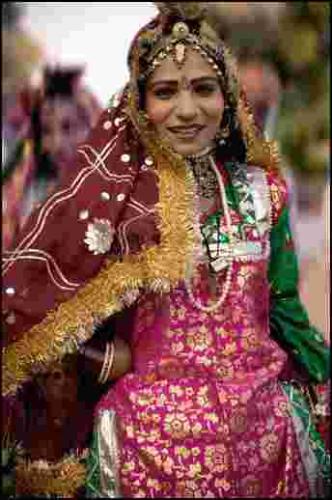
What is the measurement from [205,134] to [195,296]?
247 millimetres

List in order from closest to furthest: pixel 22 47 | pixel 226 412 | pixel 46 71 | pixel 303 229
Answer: pixel 226 412 < pixel 22 47 < pixel 46 71 < pixel 303 229

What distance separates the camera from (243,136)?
1673 millimetres

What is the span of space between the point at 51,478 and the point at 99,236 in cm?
38

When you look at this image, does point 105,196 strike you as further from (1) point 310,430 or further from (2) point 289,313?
(1) point 310,430

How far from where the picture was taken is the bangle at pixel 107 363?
1.58m

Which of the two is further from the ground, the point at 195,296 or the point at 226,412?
the point at 195,296

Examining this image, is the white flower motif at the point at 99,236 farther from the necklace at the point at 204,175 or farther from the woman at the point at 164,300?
the necklace at the point at 204,175

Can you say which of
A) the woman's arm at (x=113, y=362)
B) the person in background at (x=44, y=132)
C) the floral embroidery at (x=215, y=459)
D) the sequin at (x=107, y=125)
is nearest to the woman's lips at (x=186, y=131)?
the sequin at (x=107, y=125)

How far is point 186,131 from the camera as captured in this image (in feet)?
5.16

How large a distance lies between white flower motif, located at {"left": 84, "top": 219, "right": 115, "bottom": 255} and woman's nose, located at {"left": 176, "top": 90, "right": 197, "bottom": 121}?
19 centimetres

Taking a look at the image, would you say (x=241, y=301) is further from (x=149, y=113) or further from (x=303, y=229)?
(x=303, y=229)

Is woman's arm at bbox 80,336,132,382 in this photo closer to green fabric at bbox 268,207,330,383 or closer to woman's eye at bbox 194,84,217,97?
green fabric at bbox 268,207,330,383

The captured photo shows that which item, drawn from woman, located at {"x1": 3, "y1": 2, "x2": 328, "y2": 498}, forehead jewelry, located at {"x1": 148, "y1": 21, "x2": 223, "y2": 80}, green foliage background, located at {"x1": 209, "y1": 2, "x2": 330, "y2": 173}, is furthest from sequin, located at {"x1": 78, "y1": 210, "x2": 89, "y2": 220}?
green foliage background, located at {"x1": 209, "y1": 2, "x2": 330, "y2": 173}

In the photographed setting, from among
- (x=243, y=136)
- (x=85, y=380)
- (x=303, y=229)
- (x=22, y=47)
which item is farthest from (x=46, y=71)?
(x=303, y=229)
